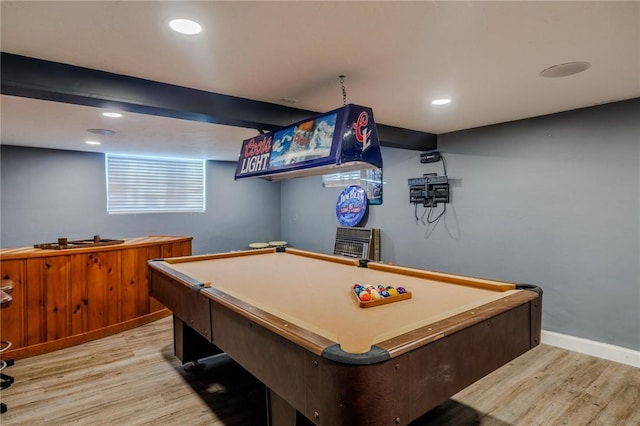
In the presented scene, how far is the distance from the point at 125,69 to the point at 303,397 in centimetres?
220

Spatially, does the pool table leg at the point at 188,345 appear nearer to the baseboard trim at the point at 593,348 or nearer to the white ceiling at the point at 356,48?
the white ceiling at the point at 356,48

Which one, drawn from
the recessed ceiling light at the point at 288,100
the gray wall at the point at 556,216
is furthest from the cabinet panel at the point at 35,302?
the gray wall at the point at 556,216

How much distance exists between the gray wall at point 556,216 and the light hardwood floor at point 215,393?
528mm

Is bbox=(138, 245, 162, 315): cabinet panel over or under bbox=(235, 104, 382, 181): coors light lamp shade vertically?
under

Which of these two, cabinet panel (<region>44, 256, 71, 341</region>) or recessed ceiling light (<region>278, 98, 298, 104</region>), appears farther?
cabinet panel (<region>44, 256, 71, 341</region>)

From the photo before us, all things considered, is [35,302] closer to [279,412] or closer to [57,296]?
[57,296]

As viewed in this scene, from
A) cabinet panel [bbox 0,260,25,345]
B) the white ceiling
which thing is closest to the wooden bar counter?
cabinet panel [bbox 0,260,25,345]

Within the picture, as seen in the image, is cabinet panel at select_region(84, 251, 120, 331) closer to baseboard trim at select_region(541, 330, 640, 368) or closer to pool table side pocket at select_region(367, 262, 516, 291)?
pool table side pocket at select_region(367, 262, 516, 291)

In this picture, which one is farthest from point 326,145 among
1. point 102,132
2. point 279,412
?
point 102,132

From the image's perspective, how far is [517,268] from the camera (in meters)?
3.69

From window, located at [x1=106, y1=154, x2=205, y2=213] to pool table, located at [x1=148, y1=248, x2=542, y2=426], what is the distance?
12.2ft

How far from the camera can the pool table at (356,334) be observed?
1.16 m

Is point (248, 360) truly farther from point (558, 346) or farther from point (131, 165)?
point (131, 165)

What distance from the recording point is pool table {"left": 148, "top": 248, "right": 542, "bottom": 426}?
1.16 m
